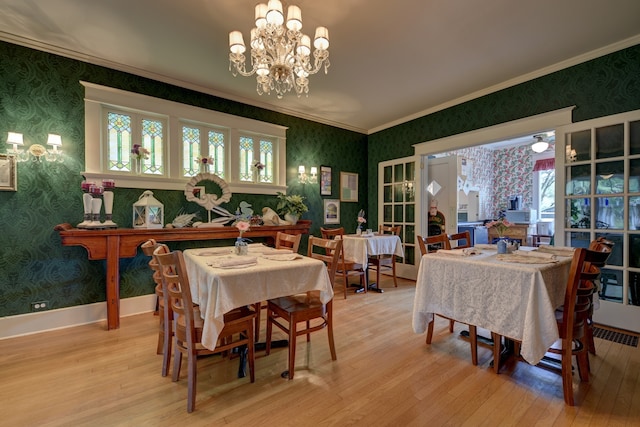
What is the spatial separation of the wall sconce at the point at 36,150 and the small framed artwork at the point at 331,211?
12.1 ft

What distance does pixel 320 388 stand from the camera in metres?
1.89

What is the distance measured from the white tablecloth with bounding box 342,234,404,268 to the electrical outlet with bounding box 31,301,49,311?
3.44 m

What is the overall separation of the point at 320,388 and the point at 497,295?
138cm

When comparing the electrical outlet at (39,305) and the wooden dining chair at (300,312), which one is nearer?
the wooden dining chair at (300,312)

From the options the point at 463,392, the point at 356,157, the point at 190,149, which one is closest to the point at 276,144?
the point at 190,149

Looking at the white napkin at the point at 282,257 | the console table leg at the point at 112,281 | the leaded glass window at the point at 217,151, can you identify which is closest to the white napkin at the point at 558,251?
the white napkin at the point at 282,257

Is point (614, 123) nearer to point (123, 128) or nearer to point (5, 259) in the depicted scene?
point (123, 128)

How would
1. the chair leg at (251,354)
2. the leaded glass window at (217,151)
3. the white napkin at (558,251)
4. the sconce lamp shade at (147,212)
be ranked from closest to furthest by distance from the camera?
the chair leg at (251,354) → the white napkin at (558,251) → the sconce lamp shade at (147,212) → the leaded glass window at (217,151)

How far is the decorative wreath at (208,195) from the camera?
11.9 feet

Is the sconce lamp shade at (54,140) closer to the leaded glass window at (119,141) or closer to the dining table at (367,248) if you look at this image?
the leaded glass window at (119,141)

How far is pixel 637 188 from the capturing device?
2.77 meters

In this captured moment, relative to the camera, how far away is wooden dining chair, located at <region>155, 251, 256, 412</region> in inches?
65.4

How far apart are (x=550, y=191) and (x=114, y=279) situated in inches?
348

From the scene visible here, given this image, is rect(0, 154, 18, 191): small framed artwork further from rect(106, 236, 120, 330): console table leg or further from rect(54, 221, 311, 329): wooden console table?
rect(106, 236, 120, 330): console table leg
